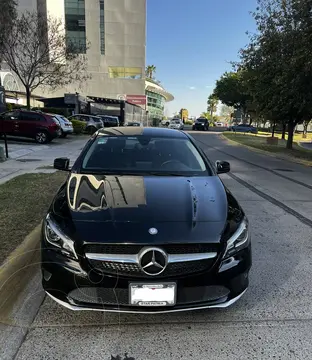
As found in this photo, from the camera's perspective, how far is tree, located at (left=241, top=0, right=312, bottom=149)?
11.8m

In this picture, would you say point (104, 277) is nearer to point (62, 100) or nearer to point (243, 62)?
point (243, 62)

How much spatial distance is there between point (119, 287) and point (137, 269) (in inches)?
7.3

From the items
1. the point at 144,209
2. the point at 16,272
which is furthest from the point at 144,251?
the point at 16,272

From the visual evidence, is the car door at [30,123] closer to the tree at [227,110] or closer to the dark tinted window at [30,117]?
the dark tinted window at [30,117]

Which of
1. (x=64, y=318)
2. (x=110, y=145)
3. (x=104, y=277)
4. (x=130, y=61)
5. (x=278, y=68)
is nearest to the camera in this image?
(x=104, y=277)

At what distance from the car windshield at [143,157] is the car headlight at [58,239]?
1.09m

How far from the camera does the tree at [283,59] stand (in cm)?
1176

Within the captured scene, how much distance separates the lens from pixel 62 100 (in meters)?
37.5

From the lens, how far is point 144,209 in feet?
9.27

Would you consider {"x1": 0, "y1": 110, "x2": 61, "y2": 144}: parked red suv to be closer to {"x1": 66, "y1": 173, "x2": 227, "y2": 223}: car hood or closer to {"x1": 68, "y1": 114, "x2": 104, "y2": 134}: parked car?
{"x1": 68, "y1": 114, "x2": 104, "y2": 134}: parked car

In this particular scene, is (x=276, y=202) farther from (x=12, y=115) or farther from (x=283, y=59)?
(x=12, y=115)

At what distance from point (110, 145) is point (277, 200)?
437 centimetres

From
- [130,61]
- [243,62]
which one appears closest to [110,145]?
[243,62]

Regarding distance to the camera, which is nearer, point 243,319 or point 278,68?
point 243,319
